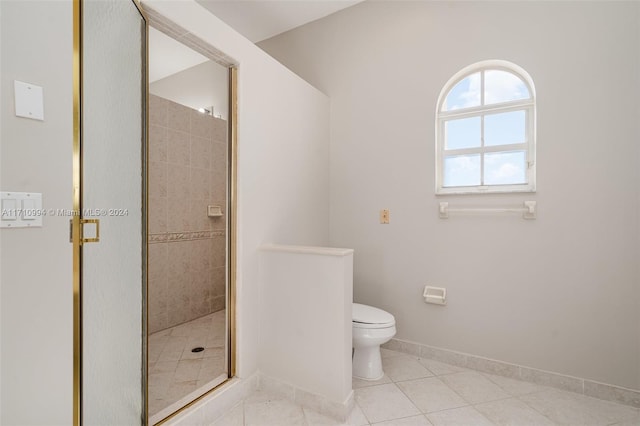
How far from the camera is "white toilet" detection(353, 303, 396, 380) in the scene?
196cm

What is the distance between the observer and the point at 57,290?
1.06m

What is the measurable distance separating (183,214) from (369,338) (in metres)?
2.08

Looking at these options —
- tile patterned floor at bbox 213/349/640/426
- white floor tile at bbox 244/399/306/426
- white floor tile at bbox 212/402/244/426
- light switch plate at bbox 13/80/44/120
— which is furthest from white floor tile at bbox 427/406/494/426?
light switch plate at bbox 13/80/44/120

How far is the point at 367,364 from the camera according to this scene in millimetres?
A: 2072

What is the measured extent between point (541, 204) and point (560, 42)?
1040 millimetres

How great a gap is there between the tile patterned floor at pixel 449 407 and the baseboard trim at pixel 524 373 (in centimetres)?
4

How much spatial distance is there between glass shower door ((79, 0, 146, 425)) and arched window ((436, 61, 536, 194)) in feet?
6.62

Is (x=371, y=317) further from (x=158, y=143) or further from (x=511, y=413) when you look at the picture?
(x=158, y=143)

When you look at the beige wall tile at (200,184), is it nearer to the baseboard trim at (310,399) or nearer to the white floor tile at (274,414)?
the baseboard trim at (310,399)

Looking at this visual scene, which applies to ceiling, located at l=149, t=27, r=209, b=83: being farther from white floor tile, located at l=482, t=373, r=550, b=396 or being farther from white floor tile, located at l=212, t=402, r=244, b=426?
white floor tile, located at l=482, t=373, r=550, b=396

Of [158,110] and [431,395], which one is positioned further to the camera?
[158,110]

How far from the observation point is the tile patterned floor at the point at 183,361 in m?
1.76

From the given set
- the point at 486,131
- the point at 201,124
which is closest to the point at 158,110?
the point at 201,124

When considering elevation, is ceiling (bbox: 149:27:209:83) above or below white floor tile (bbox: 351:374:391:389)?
above
